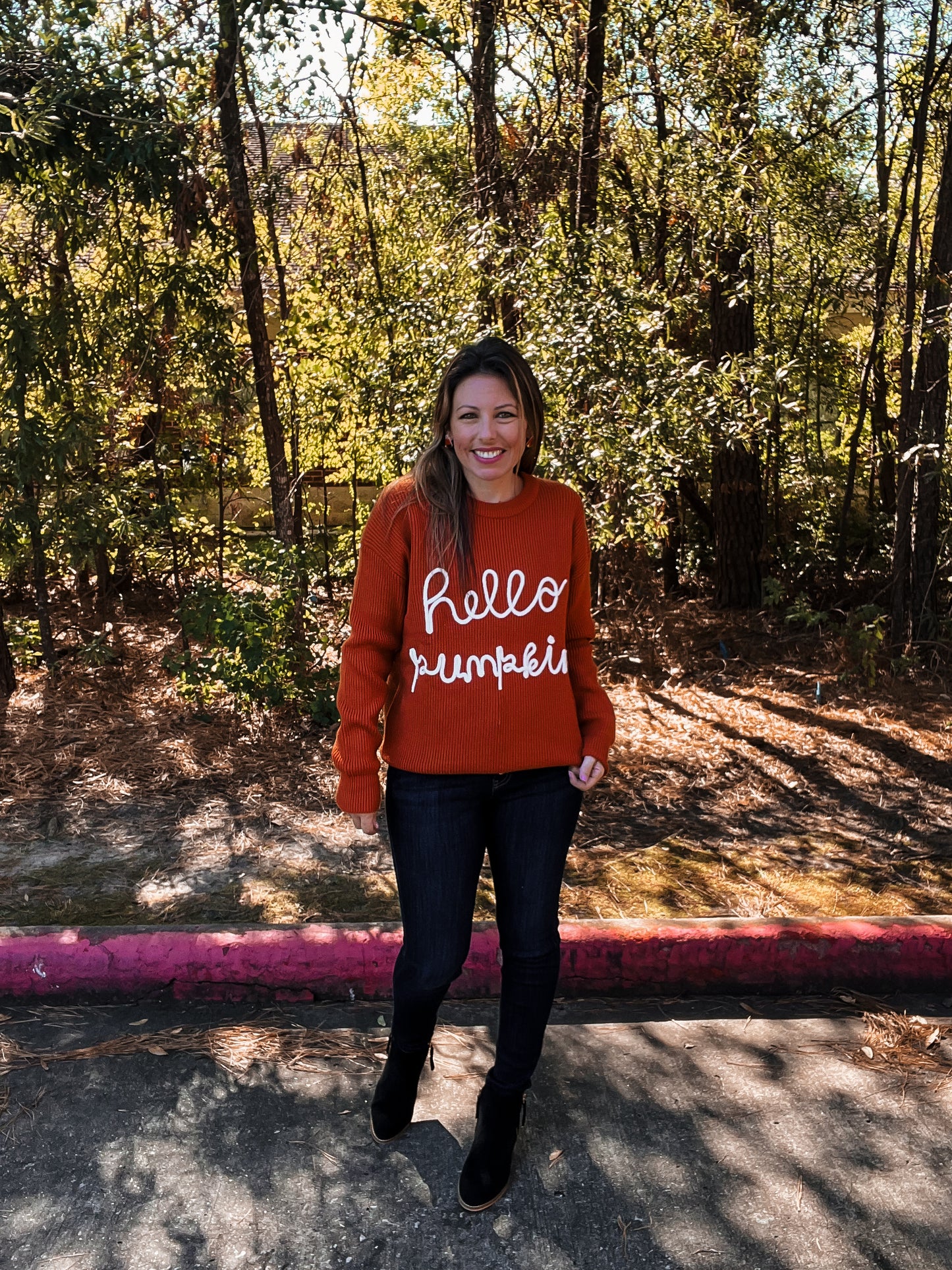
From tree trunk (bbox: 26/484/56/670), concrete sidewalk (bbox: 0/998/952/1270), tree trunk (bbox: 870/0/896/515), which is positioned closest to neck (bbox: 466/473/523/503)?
concrete sidewalk (bbox: 0/998/952/1270)

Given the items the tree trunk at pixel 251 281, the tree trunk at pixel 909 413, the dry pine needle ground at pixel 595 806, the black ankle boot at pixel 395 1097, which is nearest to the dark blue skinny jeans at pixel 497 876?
the black ankle boot at pixel 395 1097

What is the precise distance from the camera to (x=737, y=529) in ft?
27.6

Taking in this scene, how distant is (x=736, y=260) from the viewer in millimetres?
7633

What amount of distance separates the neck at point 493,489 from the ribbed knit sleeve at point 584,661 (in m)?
0.17

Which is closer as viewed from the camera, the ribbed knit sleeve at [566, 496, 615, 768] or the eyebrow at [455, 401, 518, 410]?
the eyebrow at [455, 401, 518, 410]

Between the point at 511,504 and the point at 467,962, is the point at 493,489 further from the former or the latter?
the point at 467,962

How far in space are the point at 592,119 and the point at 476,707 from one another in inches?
213

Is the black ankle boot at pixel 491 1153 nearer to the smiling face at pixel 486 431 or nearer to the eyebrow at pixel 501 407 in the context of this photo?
the smiling face at pixel 486 431

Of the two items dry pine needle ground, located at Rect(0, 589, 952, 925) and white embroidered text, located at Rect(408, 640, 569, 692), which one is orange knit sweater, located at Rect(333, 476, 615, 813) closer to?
white embroidered text, located at Rect(408, 640, 569, 692)

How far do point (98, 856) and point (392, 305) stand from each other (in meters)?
3.36

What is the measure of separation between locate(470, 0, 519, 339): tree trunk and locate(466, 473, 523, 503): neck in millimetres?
3594

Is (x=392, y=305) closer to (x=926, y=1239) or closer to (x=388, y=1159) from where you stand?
(x=388, y=1159)

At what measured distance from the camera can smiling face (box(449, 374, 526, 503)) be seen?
2.56 meters

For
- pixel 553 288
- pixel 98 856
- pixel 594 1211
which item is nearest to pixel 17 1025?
pixel 98 856
